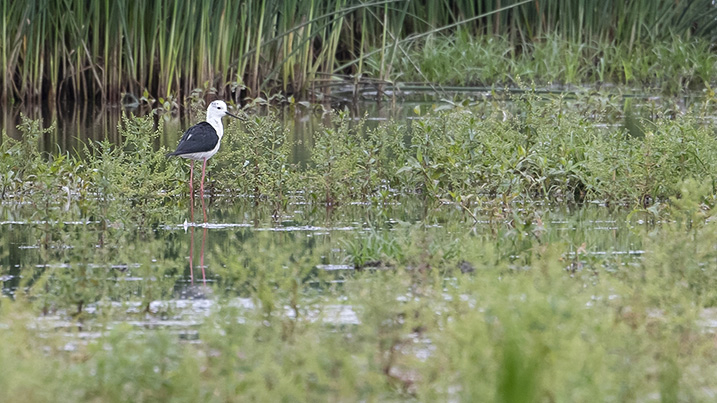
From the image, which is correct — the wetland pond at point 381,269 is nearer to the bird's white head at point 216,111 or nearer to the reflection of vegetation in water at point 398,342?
the reflection of vegetation in water at point 398,342

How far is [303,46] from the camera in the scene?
1786 centimetres

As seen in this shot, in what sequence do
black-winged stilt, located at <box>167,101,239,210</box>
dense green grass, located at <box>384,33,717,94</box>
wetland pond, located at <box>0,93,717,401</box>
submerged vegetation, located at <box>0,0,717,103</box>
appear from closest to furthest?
wetland pond, located at <box>0,93,717,401</box> → black-winged stilt, located at <box>167,101,239,210</box> → submerged vegetation, located at <box>0,0,717,103</box> → dense green grass, located at <box>384,33,717,94</box>

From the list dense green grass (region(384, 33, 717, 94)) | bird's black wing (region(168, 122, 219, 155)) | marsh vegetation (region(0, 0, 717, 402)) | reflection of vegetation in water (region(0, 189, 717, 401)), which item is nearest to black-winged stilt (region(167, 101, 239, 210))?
bird's black wing (region(168, 122, 219, 155))

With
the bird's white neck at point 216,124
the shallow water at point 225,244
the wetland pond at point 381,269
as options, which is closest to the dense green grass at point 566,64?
the wetland pond at point 381,269

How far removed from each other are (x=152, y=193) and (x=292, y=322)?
173 inches

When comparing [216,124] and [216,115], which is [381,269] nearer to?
[216,124]

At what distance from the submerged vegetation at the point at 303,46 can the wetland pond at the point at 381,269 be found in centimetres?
463

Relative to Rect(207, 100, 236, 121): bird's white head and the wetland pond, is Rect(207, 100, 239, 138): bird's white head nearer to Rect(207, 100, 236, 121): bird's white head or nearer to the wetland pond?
Rect(207, 100, 236, 121): bird's white head

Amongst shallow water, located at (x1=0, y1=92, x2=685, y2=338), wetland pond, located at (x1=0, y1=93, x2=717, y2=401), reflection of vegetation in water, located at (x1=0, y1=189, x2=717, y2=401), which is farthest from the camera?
shallow water, located at (x1=0, y1=92, x2=685, y2=338)

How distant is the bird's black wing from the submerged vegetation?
190 inches

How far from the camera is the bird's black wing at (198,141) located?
371 inches

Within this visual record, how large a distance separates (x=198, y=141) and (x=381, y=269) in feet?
12.3

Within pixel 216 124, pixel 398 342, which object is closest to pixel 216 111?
pixel 216 124

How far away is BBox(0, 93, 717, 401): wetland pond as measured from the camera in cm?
360
